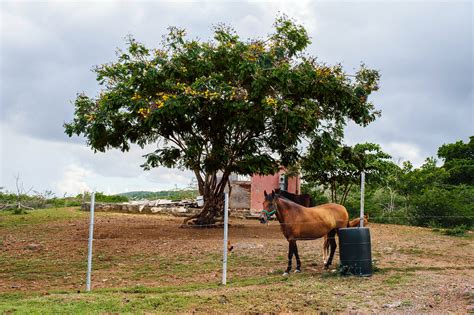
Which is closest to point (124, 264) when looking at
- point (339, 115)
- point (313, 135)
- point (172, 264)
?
point (172, 264)

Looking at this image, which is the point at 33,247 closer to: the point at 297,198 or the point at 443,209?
the point at 297,198

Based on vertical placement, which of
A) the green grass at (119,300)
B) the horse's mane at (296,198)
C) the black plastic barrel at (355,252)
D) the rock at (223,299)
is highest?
the horse's mane at (296,198)

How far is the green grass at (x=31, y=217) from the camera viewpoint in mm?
18688

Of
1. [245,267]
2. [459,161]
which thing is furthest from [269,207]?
[459,161]

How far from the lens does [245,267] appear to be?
11.1 metres

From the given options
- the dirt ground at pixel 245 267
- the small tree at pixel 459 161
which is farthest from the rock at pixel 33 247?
the small tree at pixel 459 161

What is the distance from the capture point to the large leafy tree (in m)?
14.4

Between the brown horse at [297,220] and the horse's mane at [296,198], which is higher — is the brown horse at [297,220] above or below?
below

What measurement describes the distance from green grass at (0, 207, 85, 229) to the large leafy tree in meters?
4.19

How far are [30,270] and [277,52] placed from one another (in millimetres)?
9020

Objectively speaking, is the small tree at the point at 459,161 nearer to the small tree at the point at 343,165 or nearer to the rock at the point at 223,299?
the small tree at the point at 343,165

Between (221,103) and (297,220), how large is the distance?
18.0 ft

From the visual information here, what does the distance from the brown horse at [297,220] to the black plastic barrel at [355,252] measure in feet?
1.85

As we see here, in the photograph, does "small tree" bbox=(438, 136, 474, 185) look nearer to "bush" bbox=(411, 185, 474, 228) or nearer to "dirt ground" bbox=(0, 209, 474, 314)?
"bush" bbox=(411, 185, 474, 228)
